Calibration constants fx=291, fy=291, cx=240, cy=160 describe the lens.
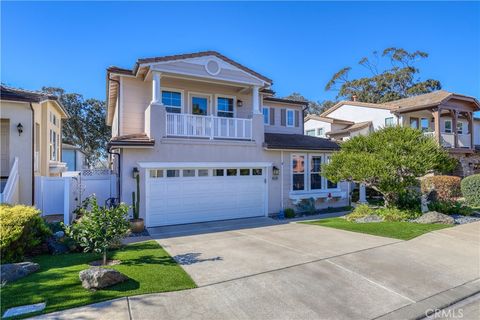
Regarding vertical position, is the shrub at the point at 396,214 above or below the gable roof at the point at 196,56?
below

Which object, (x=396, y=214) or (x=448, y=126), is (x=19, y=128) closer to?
(x=396, y=214)

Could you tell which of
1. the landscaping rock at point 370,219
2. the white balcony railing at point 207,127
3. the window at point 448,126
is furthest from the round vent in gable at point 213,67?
the window at point 448,126

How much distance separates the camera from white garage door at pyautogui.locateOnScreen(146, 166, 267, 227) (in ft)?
36.6

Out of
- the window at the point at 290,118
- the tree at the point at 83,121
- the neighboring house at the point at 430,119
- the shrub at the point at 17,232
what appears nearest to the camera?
Answer: the shrub at the point at 17,232

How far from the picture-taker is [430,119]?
84.2 feet

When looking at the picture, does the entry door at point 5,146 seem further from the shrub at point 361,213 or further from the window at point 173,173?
the shrub at point 361,213

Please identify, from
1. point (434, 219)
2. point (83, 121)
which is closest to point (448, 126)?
point (434, 219)

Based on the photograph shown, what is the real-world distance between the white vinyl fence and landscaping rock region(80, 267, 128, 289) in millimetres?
6496

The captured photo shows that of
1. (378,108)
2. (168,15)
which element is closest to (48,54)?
(168,15)

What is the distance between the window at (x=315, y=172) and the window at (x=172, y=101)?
7.00 m

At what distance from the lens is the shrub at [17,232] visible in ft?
21.4

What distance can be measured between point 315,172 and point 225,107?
5603 mm

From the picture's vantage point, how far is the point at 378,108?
26.0m

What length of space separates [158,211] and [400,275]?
27.1ft
